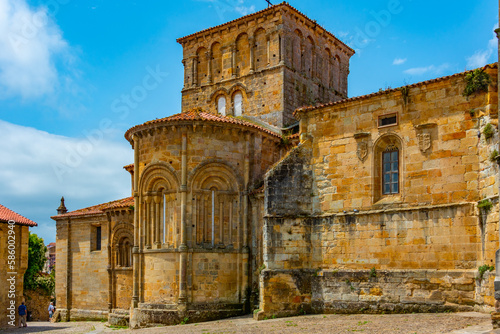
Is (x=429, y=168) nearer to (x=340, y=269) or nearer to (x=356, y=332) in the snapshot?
(x=340, y=269)

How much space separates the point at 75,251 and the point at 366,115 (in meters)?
18.8

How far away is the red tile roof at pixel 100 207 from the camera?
2667 centimetres

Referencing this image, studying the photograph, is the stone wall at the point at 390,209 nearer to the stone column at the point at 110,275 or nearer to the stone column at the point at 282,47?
the stone column at the point at 282,47

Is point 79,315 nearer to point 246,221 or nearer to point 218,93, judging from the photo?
point 246,221

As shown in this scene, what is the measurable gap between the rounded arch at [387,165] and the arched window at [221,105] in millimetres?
12881

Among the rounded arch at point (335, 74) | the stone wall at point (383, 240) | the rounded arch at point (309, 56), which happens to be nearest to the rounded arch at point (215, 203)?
the stone wall at point (383, 240)

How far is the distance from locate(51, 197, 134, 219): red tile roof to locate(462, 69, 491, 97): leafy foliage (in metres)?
16.4

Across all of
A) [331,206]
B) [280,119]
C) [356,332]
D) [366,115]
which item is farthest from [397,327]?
[280,119]

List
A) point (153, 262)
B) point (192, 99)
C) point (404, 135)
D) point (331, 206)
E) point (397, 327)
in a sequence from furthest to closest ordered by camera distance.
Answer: point (192, 99) < point (153, 262) < point (331, 206) < point (404, 135) < point (397, 327)

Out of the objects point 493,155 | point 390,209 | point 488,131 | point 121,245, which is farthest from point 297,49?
point 493,155

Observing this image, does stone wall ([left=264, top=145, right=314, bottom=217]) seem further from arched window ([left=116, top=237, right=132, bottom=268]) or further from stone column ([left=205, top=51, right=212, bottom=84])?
stone column ([left=205, top=51, right=212, bottom=84])

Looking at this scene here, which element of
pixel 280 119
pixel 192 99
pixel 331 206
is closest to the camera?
pixel 331 206

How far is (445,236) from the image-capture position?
1523 cm

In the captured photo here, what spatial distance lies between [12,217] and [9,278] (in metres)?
2.78
